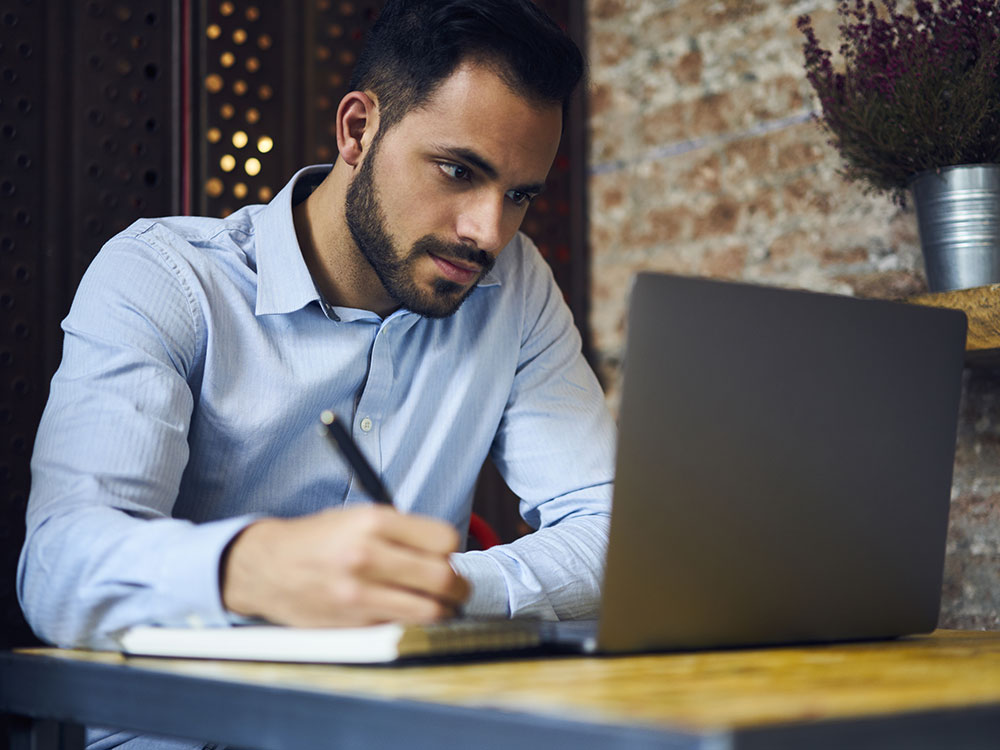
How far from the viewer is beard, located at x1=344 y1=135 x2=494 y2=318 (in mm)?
1345

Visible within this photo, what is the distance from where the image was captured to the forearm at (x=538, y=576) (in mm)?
1010

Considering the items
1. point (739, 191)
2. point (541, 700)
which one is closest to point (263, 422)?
point (541, 700)

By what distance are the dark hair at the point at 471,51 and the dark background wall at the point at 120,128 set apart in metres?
0.59

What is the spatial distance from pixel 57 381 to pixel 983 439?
1361mm

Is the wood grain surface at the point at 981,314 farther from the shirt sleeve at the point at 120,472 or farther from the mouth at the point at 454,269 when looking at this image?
the shirt sleeve at the point at 120,472

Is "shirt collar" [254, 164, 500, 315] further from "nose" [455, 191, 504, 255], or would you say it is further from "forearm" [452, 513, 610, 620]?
"forearm" [452, 513, 610, 620]

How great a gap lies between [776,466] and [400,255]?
706 mm

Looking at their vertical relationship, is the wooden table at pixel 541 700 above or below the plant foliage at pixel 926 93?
below

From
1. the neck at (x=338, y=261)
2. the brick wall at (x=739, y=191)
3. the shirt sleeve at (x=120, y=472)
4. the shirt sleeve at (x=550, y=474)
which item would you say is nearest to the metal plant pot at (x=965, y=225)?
the brick wall at (x=739, y=191)

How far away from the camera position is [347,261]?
1.44 m

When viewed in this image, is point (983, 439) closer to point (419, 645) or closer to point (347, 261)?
point (347, 261)

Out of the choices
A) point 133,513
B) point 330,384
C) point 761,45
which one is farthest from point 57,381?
point 761,45

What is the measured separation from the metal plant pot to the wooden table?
0.81 metres

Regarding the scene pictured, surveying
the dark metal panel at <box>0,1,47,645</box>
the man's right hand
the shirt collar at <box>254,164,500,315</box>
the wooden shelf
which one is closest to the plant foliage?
the wooden shelf
